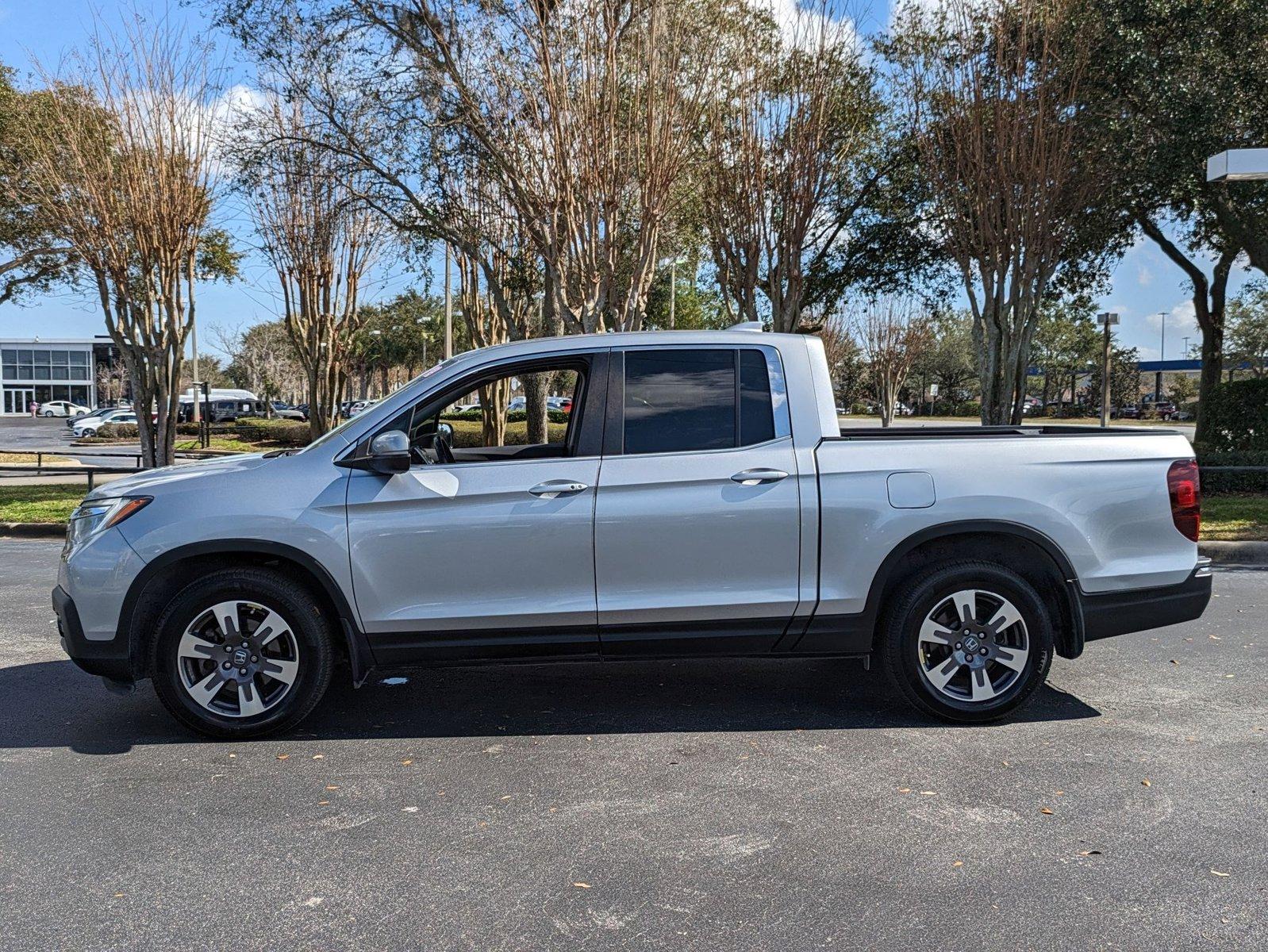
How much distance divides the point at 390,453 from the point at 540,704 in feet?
5.31

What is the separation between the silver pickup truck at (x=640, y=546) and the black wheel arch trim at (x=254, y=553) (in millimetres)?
11

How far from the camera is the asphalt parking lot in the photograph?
125 inches

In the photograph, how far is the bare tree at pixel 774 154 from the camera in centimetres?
1476

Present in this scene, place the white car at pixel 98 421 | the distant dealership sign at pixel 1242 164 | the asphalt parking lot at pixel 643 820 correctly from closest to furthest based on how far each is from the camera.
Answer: the asphalt parking lot at pixel 643 820
the distant dealership sign at pixel 1242 164
the white car at pixel 98 421

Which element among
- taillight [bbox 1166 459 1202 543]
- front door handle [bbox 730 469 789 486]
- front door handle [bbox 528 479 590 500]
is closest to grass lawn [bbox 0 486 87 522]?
front door handle [bbox 528 479 590 500]

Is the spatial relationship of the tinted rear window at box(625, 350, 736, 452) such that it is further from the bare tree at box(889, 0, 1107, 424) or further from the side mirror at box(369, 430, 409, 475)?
the bare tree at box(889, 0, 1107, 424)

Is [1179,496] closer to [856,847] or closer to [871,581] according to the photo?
[871,581]

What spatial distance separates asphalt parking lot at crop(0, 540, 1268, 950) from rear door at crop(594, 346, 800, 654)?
0.53m

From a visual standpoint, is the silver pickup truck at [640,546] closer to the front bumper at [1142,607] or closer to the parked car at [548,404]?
the front bumper at [1142,607]

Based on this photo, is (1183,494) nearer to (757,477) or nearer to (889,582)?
(889,582)

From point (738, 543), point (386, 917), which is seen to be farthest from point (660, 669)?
point (386, 917)

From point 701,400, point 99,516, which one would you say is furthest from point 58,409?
point 701,400

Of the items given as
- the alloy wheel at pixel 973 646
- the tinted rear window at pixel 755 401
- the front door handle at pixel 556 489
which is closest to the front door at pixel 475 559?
the front door handle at pixel 556 489

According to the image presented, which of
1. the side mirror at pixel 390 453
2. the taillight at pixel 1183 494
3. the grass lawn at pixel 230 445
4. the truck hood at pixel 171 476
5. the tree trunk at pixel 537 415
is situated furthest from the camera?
the grass lawn at pixel 230 445
